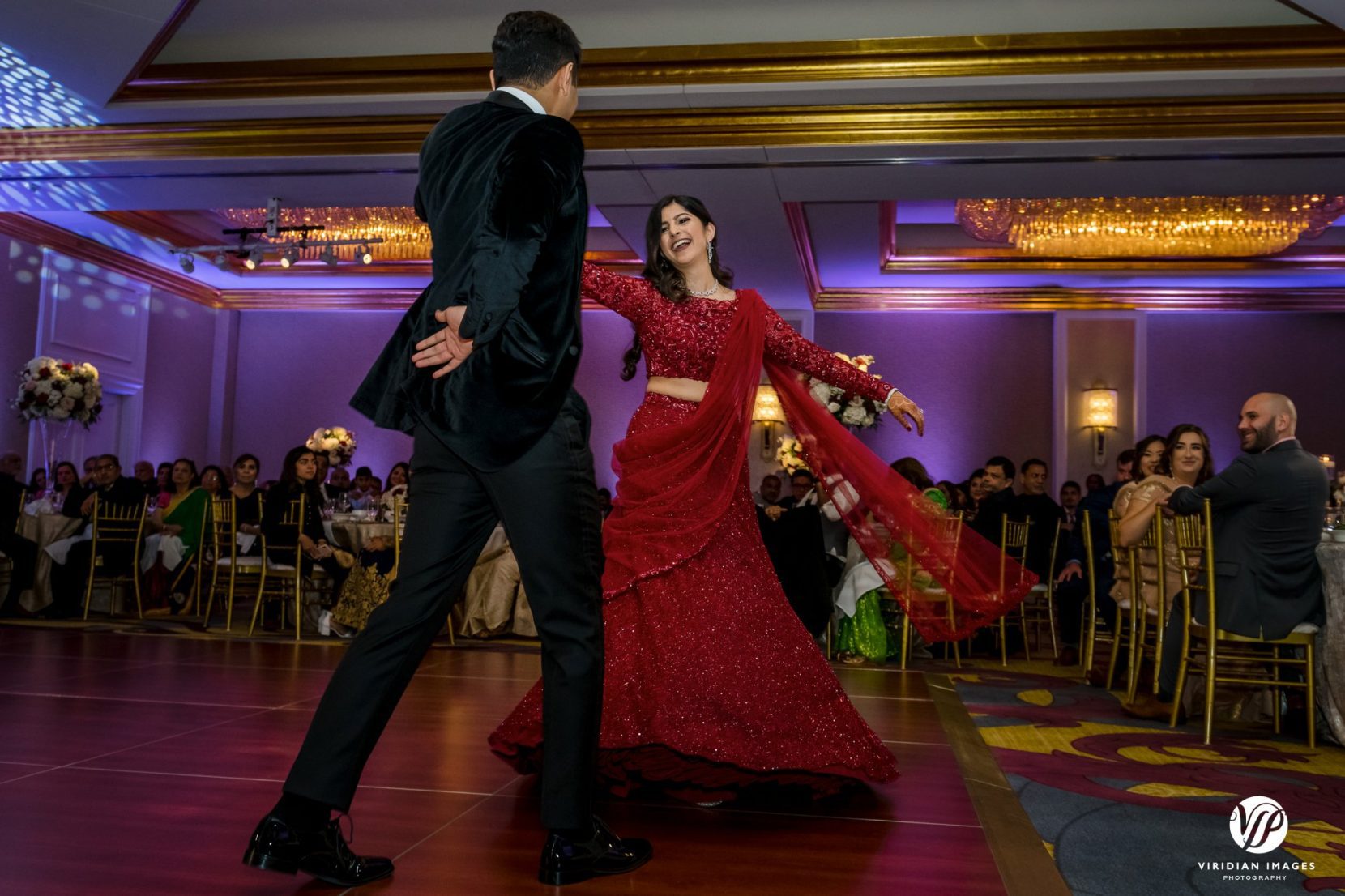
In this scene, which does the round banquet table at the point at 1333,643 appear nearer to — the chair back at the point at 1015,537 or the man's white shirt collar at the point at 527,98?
the chair back at the point at 1015,537

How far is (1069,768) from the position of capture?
3264 mm

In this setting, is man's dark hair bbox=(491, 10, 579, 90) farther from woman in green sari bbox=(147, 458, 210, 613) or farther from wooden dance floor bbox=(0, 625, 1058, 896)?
woman in green sari bbox=(147, 458, 210, 613)

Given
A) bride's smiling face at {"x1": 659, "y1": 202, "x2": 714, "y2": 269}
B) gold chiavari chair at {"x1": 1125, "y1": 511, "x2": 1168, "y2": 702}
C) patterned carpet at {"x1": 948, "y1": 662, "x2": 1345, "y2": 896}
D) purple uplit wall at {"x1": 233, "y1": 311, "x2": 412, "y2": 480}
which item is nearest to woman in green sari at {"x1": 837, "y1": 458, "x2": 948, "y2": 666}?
patterned carpet at {"x1": 948, "y1": 662, "x2": 1345, "y2": 896}

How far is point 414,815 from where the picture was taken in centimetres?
232

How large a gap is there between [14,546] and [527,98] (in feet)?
23.1

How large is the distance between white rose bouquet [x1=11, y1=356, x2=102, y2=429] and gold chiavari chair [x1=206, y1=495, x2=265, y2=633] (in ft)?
9.21

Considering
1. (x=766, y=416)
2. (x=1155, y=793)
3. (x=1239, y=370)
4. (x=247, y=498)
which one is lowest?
(x=1155, y=793)

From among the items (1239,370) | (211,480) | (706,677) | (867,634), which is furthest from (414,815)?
(1239,370)

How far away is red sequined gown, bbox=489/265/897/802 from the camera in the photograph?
8.07ft

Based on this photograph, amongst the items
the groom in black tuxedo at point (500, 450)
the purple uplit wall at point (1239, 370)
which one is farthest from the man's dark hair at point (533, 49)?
the purple uplit wall at point (1239, 370)

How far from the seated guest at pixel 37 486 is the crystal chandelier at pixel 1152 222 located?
23.6 feet

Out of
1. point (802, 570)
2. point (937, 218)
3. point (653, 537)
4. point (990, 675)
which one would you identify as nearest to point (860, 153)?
point (802, 570)

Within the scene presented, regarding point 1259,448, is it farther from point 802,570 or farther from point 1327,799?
point 802,570

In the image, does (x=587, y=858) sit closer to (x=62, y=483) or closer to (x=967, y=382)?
(x=62, y=483)
